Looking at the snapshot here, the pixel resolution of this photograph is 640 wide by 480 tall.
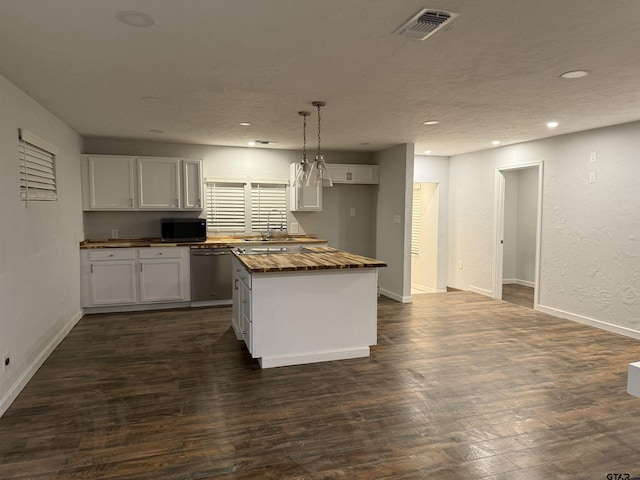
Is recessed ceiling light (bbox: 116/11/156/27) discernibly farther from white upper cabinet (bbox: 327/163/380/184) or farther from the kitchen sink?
white upper cabinet (bbox: 327/163/380/184)

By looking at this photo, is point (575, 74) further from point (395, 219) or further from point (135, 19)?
point (395, 219)

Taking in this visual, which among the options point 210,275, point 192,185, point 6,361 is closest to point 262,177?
point 192,185

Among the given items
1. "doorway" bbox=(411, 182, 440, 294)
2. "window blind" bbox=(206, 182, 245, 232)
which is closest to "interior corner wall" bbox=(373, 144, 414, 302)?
"doorway" bbox=(411, 182, 440, 294)

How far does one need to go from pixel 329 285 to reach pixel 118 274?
3.22m

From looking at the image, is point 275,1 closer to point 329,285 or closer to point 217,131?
point 329,285

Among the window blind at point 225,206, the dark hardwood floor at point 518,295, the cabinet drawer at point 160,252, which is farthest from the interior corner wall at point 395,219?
the cabinet drawer at point 160,252

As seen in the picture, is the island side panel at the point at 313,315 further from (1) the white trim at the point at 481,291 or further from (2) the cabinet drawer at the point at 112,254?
(1) the white trim at the point at 481,291

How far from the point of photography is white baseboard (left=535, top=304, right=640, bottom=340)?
450 centimetres

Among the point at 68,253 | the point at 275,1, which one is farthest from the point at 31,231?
the point at 275,1

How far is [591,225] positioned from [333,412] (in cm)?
396

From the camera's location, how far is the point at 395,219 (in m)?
6.34

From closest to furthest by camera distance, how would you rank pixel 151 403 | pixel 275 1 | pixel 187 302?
pixel 275 1
pixel 151 403
pixel 187 302

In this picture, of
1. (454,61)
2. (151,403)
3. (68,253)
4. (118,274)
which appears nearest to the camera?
(454,61)

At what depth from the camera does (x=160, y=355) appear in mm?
3914
